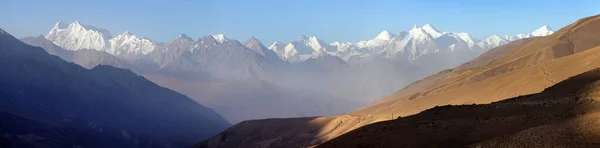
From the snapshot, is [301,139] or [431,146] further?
[301,139]

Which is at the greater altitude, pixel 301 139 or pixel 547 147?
pixel 301 139

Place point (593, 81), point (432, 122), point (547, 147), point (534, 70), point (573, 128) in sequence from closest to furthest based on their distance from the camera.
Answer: point (547, 147)
point (573, 128)
point (432, 122)
point (593, 81)
point (534, 70)

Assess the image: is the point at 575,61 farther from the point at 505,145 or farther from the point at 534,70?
the point at 505,145

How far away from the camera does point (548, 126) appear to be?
5706 centimetres

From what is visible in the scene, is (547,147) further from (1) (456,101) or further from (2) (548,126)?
(1) (456,101)

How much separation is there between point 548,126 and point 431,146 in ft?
35.1

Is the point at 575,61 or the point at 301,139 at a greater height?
the point at 575,61

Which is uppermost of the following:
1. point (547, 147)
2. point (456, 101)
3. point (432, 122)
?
point (456, 101)

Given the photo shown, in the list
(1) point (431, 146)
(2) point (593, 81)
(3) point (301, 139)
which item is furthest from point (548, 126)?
(3) point (301, 139)

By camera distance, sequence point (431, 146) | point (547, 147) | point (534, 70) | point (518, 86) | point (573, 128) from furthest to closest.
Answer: point (534, 70) → point (518, 86) → point (431, 146) → point (573, 128) → point (547, 147)

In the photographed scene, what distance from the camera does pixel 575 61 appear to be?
179125 millimetres

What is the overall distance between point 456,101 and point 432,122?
437ft

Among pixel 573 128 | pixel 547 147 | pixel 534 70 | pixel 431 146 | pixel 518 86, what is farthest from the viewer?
pixel 534 70

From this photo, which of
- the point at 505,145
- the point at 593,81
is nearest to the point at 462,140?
the point at 505,145
